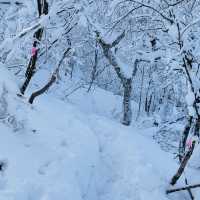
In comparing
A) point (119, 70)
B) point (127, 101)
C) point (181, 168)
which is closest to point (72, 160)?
point (181, 168)

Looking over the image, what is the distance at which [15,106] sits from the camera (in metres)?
6.67

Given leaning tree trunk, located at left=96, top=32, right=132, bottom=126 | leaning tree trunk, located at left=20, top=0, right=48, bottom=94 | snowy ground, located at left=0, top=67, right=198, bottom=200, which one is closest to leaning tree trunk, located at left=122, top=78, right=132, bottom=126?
leaning tree trunk, located at left=96, top=32, right=132, bottom=126

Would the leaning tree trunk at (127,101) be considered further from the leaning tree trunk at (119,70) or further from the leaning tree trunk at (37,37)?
the leaning tree trunk at (37,37)

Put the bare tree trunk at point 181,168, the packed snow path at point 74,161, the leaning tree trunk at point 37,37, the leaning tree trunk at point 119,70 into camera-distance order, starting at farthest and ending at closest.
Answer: the leaning tree trunk at point 119,70 → the leaning tree trunk at point 37,37 → the bare tree trunk at point 181,168 → the packed snow path at point 74,161

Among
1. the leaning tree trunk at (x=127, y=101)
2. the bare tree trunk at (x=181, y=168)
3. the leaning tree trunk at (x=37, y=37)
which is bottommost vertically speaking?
the leaning tree trunk at (x=127, y=101)

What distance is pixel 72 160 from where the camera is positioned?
6.34 metres

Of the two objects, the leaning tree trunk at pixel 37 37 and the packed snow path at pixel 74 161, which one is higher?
the leaning tree trunk at pixel 37 37

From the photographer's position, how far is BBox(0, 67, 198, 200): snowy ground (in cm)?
534

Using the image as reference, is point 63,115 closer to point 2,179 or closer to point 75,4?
point 75,4

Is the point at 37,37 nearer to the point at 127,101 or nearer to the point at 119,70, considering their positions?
the point at 119,70

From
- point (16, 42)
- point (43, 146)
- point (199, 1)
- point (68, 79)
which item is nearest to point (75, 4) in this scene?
point (16, 42)

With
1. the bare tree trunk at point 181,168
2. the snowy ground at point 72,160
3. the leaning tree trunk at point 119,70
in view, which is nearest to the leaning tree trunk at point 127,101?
the leaning tree trunk at point 119,70

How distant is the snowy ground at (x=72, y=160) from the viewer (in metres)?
5.34

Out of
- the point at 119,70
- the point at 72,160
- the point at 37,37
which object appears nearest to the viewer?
the point at 72,160
